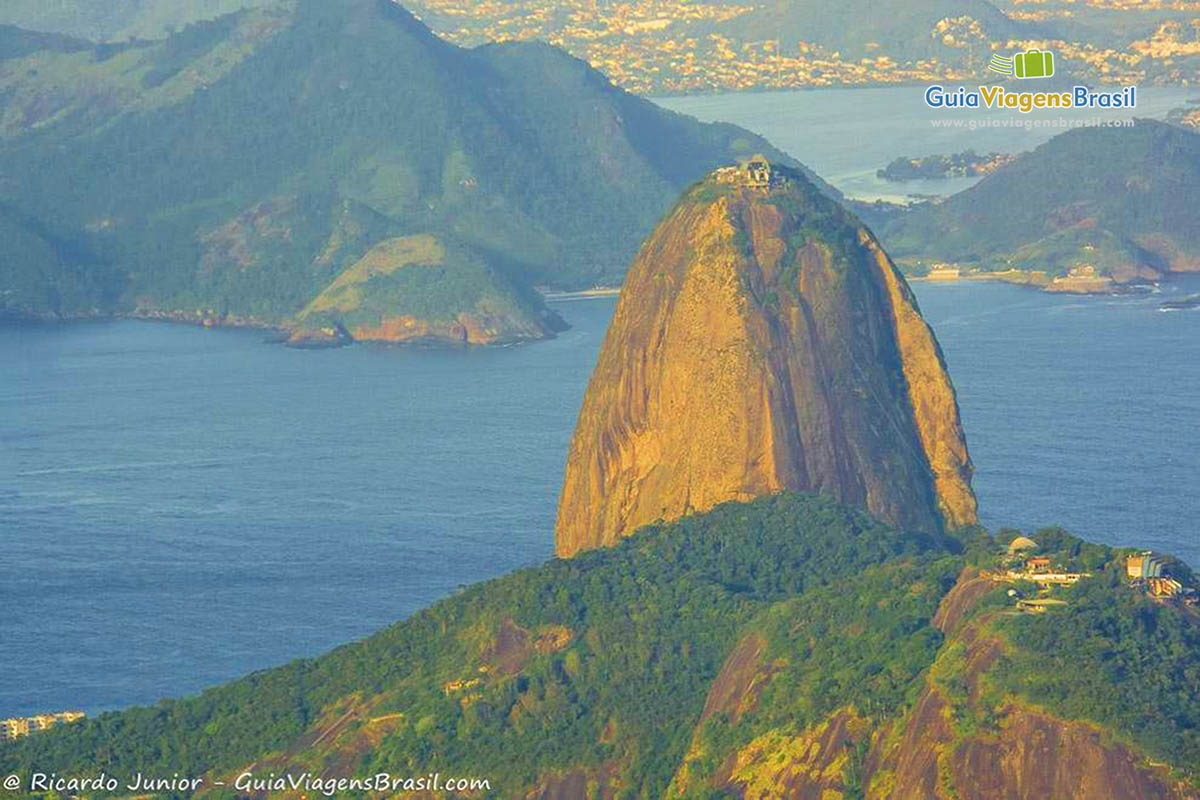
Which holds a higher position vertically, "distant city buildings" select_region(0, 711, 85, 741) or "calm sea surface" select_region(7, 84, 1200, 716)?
"distant city buildings" select_region(0, 711, 85, 741)

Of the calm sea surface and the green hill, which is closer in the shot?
the green hill

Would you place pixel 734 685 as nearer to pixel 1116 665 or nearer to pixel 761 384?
pixel 1116 665

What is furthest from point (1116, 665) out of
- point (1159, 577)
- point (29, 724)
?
point (29, 724)

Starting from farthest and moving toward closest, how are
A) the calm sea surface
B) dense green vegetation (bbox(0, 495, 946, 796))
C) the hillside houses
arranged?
the calm sea surface → dense green vegetation (bbox(0, 495, 946, 796)) → the hillside houses

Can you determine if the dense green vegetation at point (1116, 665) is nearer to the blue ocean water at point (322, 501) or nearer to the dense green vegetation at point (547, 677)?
the dense green vegetation at point (547, 677)

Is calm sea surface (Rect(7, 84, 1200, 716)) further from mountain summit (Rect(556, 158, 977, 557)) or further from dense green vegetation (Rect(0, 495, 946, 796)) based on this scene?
dense green vegetation (Rect(0, 495, 946, 796))

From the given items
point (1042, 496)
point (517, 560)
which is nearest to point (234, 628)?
point (517, 560)

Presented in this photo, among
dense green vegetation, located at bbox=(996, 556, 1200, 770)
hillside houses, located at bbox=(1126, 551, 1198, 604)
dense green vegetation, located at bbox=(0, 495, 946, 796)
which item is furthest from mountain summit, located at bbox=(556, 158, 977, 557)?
dense green vegetation, located at bbox=(996, 556, 1200, 770)
